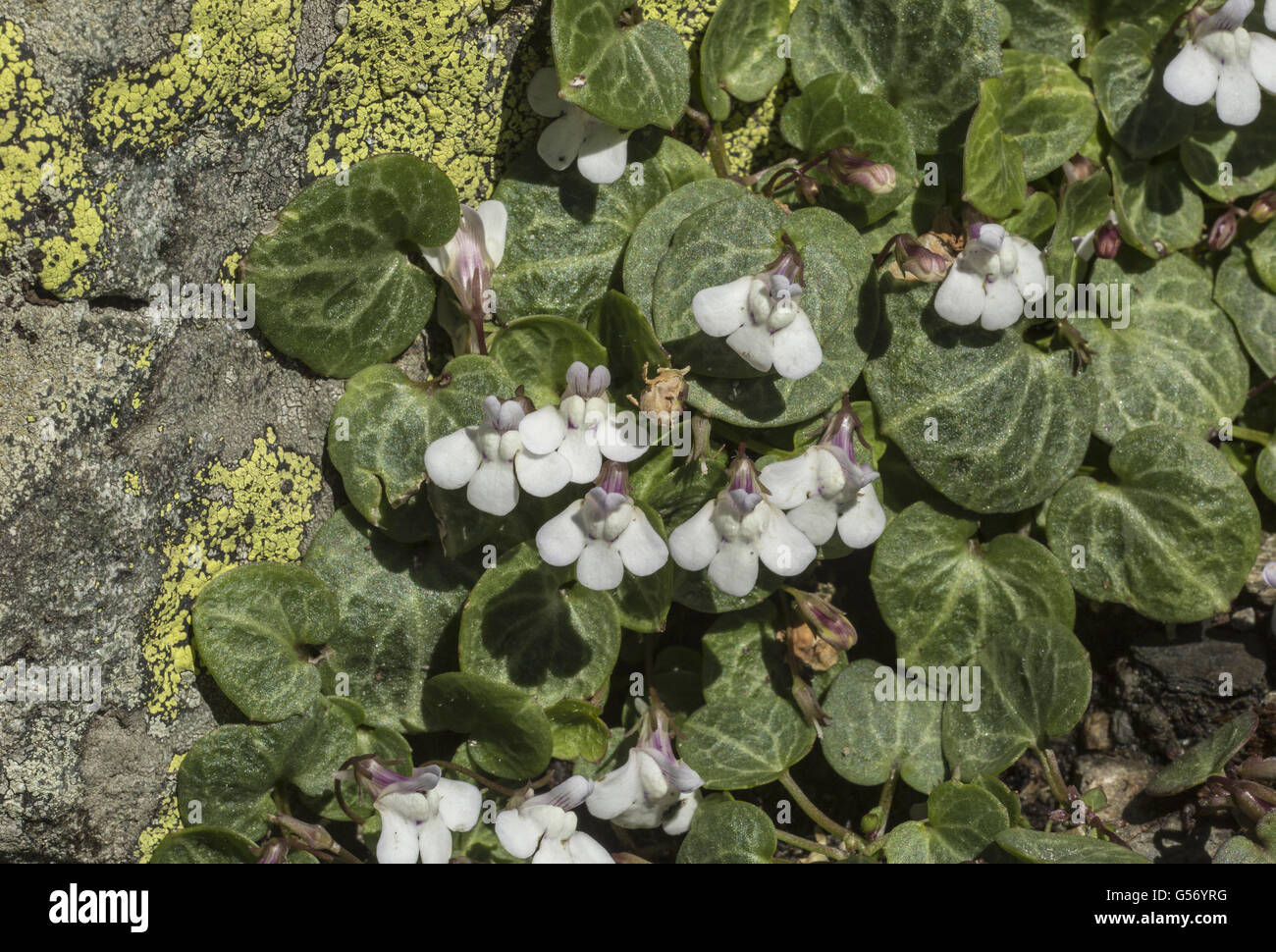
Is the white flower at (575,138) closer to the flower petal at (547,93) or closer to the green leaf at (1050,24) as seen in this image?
the flower petal at (547,93)

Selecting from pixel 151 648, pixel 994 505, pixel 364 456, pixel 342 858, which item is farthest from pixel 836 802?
pixel 151 648

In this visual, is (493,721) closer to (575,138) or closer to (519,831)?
(519,831)

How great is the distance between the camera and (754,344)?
80.9 inches

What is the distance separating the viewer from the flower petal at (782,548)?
2.00 m

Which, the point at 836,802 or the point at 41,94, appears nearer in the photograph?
the point at 41,94

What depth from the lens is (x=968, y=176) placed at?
7.41 feet

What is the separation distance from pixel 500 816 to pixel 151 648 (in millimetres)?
813

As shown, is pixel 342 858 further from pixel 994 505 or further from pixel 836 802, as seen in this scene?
pixel 994 505

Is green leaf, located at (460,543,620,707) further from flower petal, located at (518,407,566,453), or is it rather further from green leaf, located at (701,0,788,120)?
green leaf, located at (701,0,788,120)

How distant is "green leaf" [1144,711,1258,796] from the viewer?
2.26 metres

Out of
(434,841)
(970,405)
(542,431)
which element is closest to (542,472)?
(542,431)

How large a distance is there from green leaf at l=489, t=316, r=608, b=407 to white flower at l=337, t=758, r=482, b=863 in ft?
2.79

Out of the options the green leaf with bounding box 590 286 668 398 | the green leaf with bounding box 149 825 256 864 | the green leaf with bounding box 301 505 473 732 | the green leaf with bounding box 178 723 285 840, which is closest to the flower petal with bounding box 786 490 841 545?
the green leaf with bounding box 590 286 668 398

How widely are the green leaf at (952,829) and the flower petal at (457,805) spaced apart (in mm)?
938
